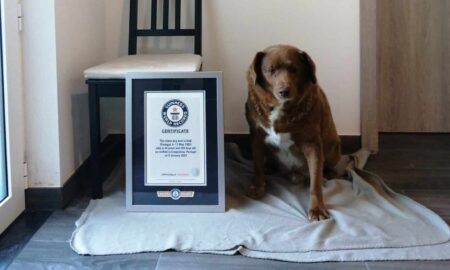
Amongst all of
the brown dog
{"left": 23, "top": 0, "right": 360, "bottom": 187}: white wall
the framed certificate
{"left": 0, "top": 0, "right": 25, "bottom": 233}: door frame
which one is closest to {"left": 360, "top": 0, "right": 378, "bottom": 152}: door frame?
{"left": 23, "top": 0, "right": 360, "bottom": 187}: white wall

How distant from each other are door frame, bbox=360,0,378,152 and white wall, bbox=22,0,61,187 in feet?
4.84

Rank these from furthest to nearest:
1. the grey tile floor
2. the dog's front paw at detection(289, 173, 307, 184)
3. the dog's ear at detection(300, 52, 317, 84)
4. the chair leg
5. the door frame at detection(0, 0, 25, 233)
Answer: the dog's front paw at detection(289, 173, 307, 184)
the chair leg
the dog's ear at detection(300, 52, 317, 84)
the door frame at detection(0, 0, 25, 233)
the grey tile floor

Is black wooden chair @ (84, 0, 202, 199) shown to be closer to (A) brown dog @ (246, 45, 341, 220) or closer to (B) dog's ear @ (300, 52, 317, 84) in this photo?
(A) brown dog @ (246, 45, 341, 220)

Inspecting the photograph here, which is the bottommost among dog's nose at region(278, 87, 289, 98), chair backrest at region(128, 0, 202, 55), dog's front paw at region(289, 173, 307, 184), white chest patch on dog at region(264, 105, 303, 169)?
dog's front paw at region(289, 173, 307, 184)

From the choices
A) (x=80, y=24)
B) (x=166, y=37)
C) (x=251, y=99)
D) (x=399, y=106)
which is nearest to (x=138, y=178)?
(x=251, y=99)

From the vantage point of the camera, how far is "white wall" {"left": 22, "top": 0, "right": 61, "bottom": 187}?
1.91m

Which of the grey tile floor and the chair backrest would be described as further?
the chair backrest

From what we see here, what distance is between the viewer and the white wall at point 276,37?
266 cm

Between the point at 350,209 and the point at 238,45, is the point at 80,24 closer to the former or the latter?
the point at 238,45

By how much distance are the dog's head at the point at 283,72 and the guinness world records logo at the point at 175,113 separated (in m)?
0.28

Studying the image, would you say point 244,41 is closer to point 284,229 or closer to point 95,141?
point 95,141

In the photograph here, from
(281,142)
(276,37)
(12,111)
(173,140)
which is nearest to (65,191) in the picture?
(12,111)

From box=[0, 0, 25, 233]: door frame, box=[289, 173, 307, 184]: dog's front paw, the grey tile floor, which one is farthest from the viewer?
box=[289, 173, 307, 184]: dog's front paw

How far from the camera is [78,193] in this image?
2.21 meters
